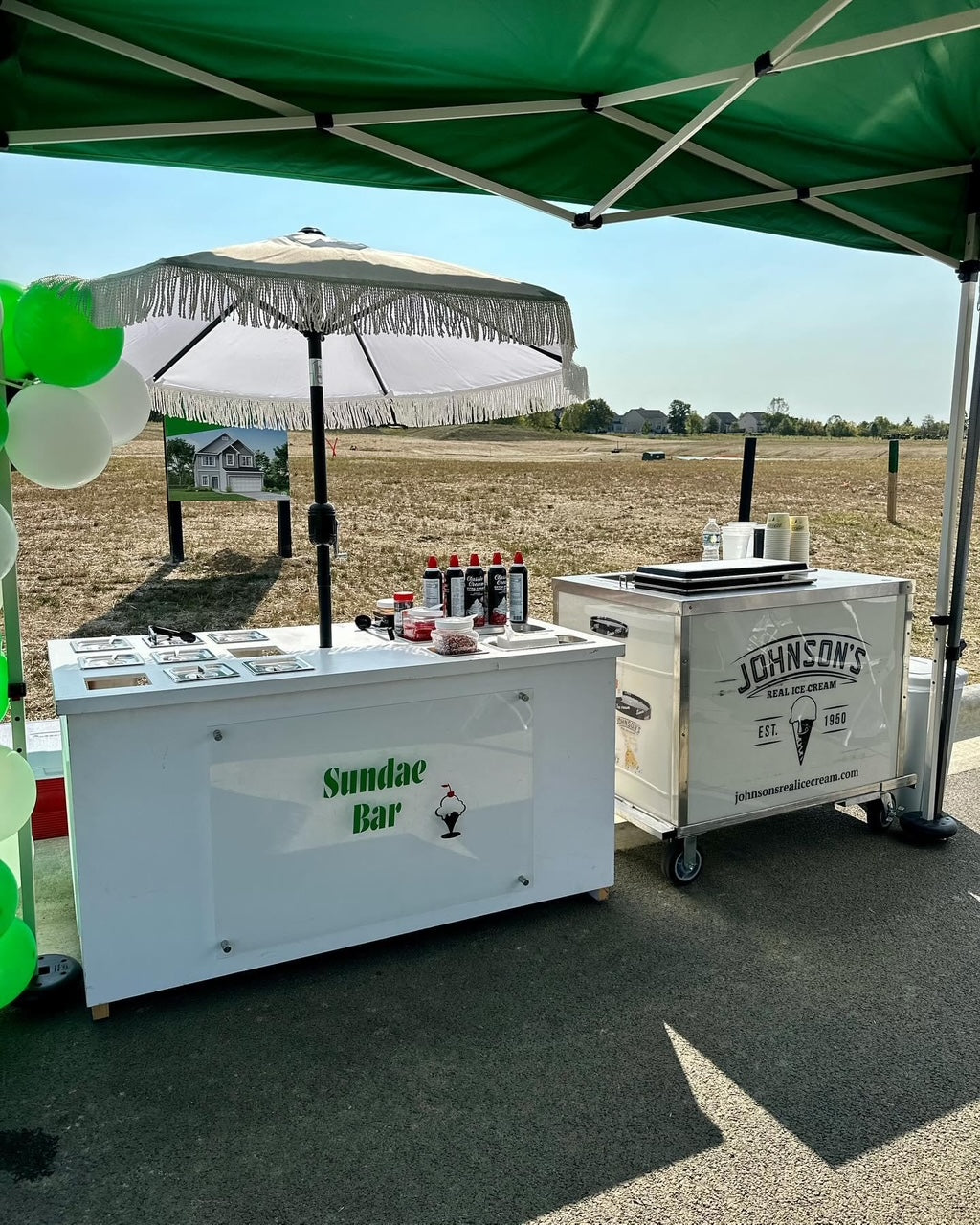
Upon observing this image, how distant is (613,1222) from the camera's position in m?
1.58

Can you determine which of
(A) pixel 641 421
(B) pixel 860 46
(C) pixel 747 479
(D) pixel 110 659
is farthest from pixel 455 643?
(A) pixel 641 421

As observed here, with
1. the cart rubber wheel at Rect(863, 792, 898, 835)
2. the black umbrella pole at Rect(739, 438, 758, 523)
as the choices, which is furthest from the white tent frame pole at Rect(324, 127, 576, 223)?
the cart rubber wheel at Rect(863, 792, 898, 835)

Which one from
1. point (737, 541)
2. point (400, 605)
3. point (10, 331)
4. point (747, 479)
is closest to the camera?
point (10, 331)

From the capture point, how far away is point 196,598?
20.0 ft

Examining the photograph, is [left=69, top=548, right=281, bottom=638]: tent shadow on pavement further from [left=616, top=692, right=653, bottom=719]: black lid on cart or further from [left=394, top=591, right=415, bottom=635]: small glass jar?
[left=616, top=692, right=653, bottom=719]: black lid on cart

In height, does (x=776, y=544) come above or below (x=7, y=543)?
below

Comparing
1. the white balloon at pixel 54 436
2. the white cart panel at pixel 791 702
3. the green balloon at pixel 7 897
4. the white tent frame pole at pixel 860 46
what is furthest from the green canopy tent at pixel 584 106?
the green balloon at pixel 7 897

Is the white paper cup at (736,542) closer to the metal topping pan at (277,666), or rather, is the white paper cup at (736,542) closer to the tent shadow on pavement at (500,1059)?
the tent shadow on pavement at (500,1059)

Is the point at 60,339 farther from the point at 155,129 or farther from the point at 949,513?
the point at 949,513

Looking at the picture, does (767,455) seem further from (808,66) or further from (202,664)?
(202,664)

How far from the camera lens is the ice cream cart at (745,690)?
114 inches

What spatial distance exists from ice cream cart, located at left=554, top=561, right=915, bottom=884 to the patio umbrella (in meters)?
0.82

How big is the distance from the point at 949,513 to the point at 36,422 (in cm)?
302

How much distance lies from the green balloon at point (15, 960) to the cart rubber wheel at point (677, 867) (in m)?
1.90
